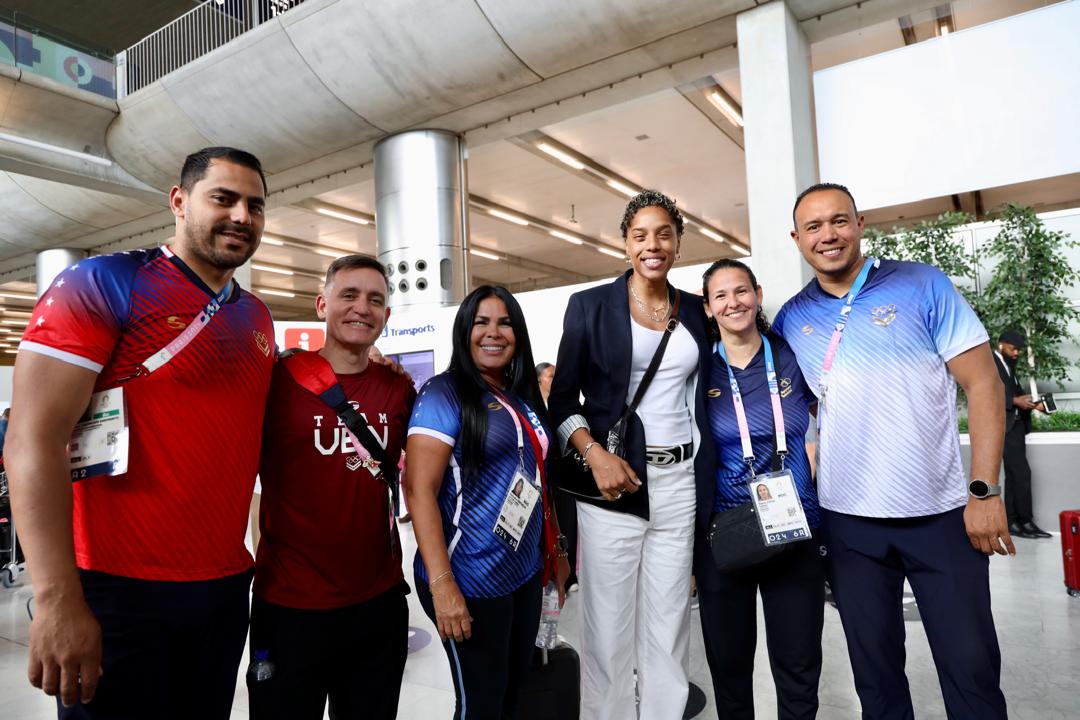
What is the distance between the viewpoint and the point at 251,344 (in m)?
1.65

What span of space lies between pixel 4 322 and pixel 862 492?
3057cm

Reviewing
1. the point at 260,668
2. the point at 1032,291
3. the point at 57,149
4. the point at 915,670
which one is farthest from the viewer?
the point at 57,149

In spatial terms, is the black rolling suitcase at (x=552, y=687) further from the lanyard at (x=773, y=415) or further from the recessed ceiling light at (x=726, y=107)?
the recessed ceiling light at (x=726, y=107)

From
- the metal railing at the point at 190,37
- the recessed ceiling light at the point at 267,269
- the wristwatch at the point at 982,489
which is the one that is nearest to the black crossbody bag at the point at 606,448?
the wristwatch at the point at 982,489

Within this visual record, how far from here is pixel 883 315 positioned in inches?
77.9

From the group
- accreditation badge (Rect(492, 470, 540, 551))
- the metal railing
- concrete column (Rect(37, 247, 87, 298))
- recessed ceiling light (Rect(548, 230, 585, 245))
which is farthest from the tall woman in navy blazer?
recessed ceiling light (Rect(548, 230, 585, 245))

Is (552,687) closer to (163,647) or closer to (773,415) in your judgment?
(773,415)

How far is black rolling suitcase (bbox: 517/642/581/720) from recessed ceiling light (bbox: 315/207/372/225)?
1278 centimetres

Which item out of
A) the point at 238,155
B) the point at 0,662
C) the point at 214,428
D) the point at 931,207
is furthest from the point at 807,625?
the point at 931,207

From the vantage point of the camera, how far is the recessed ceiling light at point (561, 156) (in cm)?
1092

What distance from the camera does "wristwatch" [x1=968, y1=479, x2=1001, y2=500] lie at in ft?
5.92

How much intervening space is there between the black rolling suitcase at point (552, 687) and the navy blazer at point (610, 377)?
567 mm

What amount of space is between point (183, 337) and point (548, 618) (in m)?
1.36

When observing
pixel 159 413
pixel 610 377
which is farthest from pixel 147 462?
pixel 610 377
